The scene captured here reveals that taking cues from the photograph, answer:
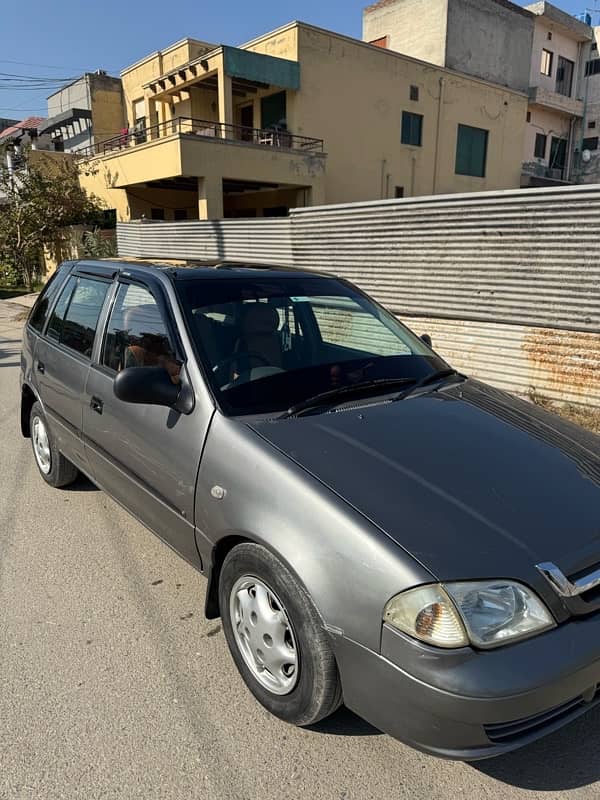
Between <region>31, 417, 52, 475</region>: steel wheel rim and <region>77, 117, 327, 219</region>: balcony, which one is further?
<region>77, 117, 327, 219</region>: balcony

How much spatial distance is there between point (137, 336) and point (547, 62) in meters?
40.5

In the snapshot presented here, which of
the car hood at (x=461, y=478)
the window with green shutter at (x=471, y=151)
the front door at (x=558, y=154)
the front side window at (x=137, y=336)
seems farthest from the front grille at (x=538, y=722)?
the front door at (x=558, y=154)

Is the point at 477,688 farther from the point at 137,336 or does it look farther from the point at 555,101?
the point at 555,101

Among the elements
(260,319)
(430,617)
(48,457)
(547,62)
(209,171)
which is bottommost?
(48,457)

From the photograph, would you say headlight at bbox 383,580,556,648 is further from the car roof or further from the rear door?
the rear door

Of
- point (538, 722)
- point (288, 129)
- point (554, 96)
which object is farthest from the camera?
point (554, 96)

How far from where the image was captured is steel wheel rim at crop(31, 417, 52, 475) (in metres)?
4.40

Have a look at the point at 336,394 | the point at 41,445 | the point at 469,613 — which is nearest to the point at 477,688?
the point at 469,613

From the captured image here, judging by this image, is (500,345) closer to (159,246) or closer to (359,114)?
(159,246)

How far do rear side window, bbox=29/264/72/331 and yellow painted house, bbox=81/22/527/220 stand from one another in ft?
49.9

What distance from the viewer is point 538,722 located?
1.83 metres

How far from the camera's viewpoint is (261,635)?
7.44 ft

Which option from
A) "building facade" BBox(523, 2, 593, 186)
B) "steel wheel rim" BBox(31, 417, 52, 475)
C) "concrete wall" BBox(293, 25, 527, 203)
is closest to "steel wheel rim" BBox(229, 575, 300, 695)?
"steel wheel rim" BBox(31, 417, 52, 475)

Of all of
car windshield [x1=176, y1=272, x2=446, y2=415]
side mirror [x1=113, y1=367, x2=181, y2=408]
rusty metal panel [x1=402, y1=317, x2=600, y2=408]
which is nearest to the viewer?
side mirror [x1=113, y1=367, x2=181, y2=408]
